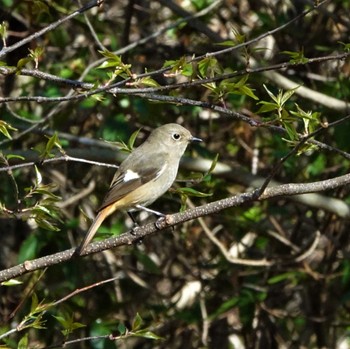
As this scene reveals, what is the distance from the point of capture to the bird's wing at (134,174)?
540 cm

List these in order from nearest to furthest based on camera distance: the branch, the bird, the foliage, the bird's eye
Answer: the branch → the bird → the bird's eye → the foliage

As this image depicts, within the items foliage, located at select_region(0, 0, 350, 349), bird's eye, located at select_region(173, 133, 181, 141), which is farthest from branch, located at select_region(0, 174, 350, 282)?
foliage, located at select_region(0, 0, 350, 349)

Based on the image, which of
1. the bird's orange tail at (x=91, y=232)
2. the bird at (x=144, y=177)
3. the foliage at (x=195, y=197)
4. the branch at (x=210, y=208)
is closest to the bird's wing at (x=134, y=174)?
the bird at (x=144, y=177)

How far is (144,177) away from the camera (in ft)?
18.4

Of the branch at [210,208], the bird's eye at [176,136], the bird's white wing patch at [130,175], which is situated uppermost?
the branch at [210,208]

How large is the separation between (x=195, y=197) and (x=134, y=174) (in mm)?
1104

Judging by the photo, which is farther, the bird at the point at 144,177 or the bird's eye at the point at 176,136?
the bird's eye at the point at 176,136

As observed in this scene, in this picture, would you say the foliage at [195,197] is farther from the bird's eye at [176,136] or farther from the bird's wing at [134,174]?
the bird's wing at [134,174]

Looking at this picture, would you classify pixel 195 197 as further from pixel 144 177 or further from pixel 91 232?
pixel 91 232

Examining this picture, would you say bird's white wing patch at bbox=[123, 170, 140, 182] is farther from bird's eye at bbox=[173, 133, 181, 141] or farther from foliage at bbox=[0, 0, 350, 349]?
foliage at bbox=[0, 0, 350, 349]

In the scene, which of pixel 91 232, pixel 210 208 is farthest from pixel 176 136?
pixel 210 208

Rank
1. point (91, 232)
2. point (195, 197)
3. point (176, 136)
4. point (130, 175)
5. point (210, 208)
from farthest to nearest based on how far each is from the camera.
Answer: point (195, 197), point (176, 136), point (130, 175), point (91, 232), point (210, 208)

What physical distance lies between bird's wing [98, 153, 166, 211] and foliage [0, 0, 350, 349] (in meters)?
0.62

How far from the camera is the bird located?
5395mm
